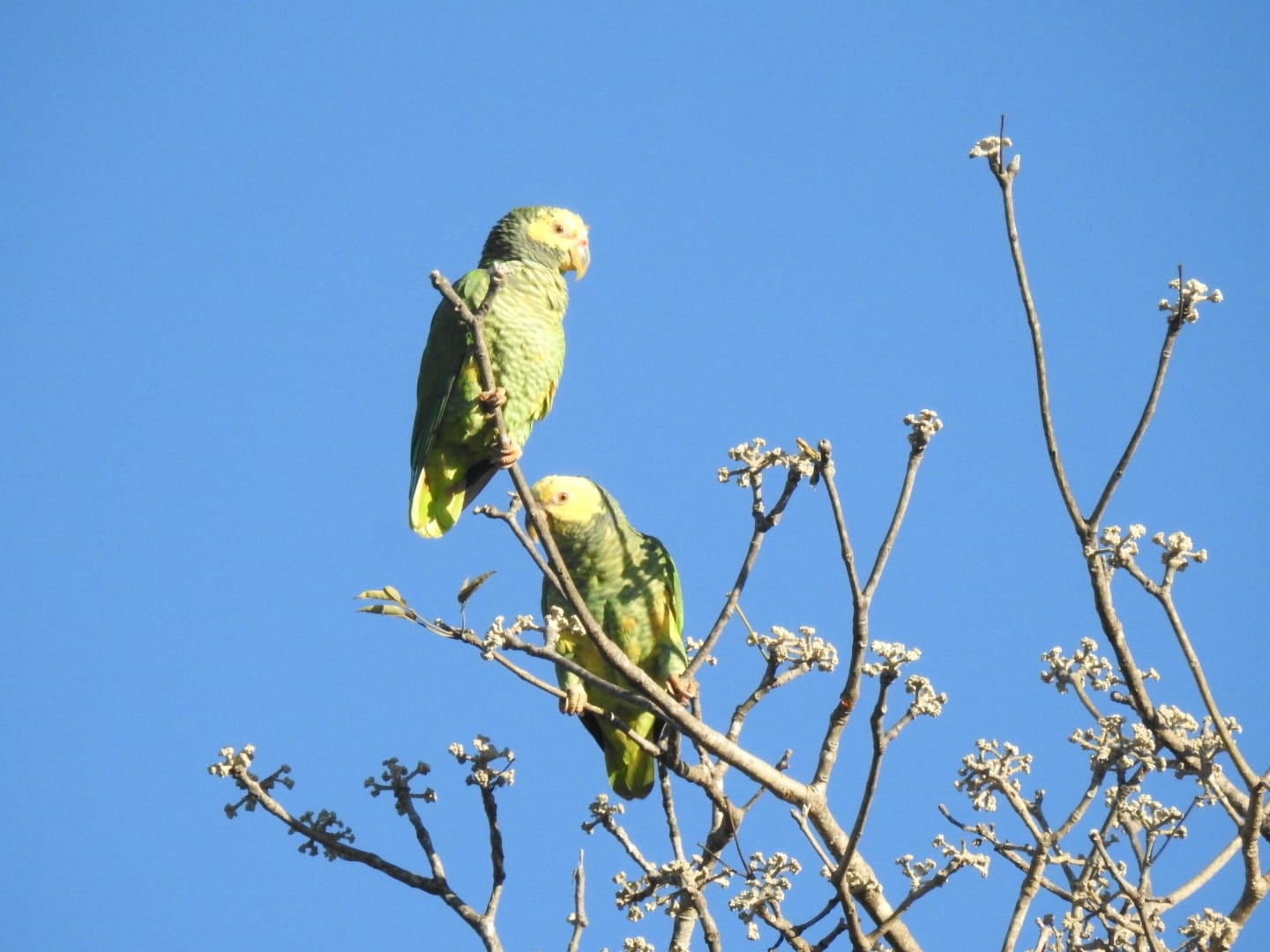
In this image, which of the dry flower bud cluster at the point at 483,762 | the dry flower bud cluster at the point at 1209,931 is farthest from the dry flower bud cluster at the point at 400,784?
the dry flower bud cluster at the point at 1209,931

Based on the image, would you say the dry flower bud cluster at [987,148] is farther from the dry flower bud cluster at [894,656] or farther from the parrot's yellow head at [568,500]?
the parrot's yellow head at [568,500]

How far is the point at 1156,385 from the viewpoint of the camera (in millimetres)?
3338

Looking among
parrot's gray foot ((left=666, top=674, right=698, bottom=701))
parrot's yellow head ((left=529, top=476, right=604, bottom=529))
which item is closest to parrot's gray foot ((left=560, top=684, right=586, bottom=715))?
parrot's gray foot ((left=666, top=674, right=698, bottom=701))

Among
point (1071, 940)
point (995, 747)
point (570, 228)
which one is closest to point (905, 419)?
point (995, 747)

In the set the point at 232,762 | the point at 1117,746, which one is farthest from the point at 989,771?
the point at 232,762

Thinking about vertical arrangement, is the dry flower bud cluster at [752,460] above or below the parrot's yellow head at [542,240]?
below

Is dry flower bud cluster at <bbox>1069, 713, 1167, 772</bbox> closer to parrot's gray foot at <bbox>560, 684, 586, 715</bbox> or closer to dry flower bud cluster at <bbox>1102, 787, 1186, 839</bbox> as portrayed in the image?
dry flower bud cluster at <bbox>1102, 787, 1186, 839</bbox>

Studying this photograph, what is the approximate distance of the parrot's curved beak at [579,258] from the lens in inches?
266

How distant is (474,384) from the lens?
5785 millimetres

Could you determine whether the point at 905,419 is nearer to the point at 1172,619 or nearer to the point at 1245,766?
the point at 1172,619

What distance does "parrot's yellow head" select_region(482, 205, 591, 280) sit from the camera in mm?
6602

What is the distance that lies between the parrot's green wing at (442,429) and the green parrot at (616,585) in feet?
1.48

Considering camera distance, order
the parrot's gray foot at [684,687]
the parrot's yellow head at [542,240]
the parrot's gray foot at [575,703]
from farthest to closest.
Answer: the parrot's yellow head at [542,240]
the parrot's gray foot at [575,703]
the parrot's gray foot at [684,687]

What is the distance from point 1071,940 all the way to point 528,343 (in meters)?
3.66
